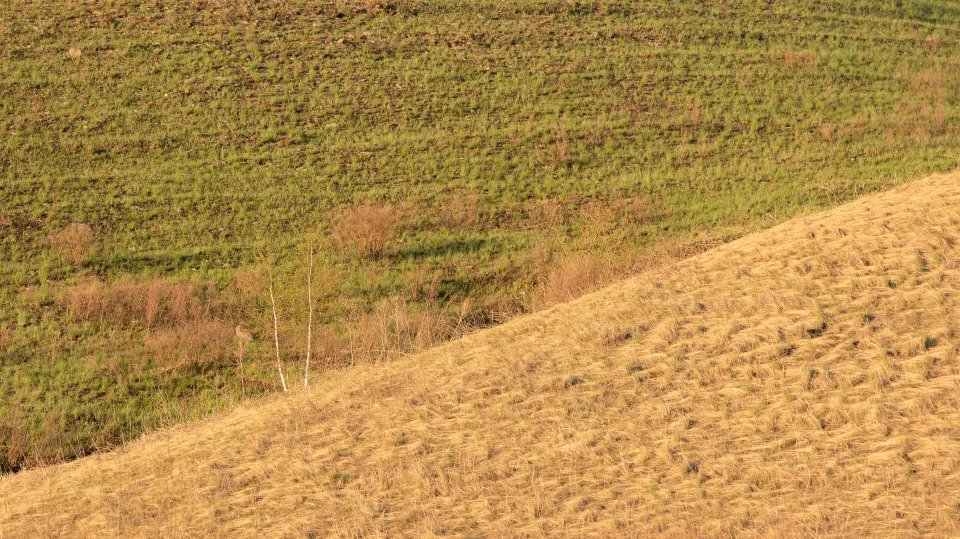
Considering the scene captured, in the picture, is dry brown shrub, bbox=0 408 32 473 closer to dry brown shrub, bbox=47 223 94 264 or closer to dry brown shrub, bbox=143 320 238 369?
dry brown shrub, bbox=143 320 238 369

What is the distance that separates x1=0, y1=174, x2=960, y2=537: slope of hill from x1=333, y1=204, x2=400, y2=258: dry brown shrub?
8.29 metres

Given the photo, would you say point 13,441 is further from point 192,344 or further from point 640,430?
point 640,430

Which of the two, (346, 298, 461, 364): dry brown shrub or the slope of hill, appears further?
(346, 298, 461, 364): dry brown shrub

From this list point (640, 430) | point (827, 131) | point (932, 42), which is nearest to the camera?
point (640, 430)

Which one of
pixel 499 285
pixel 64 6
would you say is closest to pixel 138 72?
pixel 64 6

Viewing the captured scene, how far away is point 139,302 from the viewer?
23219mm

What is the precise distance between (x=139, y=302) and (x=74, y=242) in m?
3.28

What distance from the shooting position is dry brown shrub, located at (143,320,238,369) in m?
21.5

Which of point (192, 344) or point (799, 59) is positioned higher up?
point (192, 344)

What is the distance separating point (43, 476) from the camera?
1616 centimetres

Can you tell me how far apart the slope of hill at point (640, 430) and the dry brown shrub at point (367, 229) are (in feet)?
27.2

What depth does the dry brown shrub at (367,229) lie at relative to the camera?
84.8 ft

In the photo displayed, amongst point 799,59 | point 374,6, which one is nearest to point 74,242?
point 374,6

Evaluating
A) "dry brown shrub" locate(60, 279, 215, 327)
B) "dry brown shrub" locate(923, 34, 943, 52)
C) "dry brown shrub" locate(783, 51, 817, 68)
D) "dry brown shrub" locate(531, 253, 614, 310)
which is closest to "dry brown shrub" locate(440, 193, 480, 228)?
"dry brown shrub" locate(531, 253, 614, 310)
